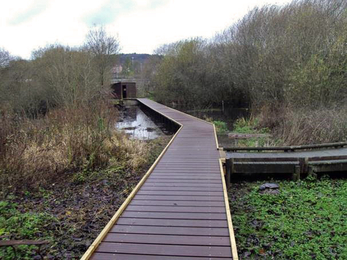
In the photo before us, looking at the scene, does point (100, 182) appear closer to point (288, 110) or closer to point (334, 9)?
point (288, 110)

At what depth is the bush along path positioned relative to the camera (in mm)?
3218

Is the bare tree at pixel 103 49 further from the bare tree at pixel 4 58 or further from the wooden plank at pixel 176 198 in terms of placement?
the wooden plank at pixel 176 198

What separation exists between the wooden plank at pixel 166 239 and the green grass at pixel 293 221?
2.13 ft

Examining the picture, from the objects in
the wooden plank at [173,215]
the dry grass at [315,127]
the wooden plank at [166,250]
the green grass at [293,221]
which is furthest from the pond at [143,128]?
the wooden plank at [166,250]

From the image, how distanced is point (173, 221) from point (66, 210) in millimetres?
2036

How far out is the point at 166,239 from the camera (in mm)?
2803

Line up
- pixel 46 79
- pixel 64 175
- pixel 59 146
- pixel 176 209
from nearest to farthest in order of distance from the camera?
pixel 176 209 → pixel 64 175 → pixel 59 146 → pixel 46 79

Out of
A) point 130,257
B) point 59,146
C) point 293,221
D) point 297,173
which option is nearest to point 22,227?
point 130,257

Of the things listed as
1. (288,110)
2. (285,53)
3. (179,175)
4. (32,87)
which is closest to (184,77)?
(32,87)

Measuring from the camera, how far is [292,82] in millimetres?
10398

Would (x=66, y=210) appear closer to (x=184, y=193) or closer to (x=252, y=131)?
(x=184, y=193)

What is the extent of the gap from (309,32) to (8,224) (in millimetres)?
11360

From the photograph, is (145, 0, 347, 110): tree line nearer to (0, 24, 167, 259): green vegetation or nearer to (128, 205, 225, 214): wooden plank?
(0, 24, 167, 259): green vegetation

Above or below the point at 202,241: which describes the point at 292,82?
above
